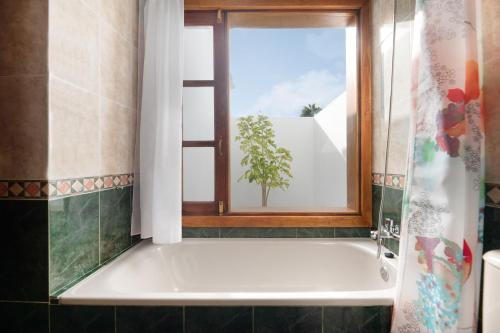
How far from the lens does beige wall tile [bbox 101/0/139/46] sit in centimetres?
155

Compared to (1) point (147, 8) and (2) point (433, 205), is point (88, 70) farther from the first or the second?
(2) point (433, 205)

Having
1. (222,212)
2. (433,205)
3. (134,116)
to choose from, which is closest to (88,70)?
(134,116)

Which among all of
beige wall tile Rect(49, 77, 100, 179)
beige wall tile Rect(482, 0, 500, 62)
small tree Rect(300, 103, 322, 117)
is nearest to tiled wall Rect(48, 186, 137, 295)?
beige wall tile Rect(49, 77, 100, 179)

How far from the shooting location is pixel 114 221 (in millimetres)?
1640

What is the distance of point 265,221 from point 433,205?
1.19 metres

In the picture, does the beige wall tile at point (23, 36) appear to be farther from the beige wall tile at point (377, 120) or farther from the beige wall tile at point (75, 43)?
the beige wall tile at point (377, 120)

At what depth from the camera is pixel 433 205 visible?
98cm

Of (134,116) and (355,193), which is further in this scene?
(355,193)

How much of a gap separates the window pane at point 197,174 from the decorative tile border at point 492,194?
153 centimetres

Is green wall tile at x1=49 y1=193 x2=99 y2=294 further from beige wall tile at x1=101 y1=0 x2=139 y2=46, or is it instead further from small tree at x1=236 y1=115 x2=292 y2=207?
small tree at x1=236 y1=115 x2=292 y2=207

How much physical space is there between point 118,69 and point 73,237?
3.02ft

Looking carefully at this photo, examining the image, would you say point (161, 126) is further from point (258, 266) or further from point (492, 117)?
point (492, 117)

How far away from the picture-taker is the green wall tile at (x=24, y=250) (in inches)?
44.9

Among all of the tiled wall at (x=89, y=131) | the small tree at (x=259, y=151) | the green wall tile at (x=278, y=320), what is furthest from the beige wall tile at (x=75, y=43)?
the small tree at (x=259, y=151)
